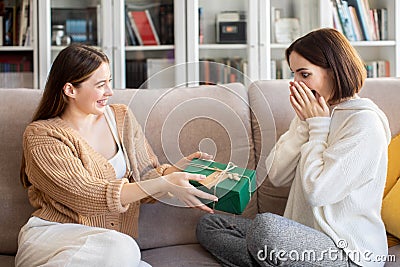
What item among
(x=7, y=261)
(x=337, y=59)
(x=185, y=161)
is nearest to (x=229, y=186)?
(x=185, y=161)

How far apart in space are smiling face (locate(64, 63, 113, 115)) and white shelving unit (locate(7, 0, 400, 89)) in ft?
5.23

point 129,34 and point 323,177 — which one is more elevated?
point 129,34

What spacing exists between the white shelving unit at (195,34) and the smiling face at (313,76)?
163 centimetres

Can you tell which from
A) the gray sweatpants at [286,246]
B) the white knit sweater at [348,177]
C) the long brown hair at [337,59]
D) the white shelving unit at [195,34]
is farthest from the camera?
the white shelving unit at [195,34]

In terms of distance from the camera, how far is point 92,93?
75.8 inches

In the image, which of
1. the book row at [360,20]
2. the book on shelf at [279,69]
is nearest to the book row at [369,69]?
the book on shelf at [279,69]

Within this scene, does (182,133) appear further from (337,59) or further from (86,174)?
(337,59)

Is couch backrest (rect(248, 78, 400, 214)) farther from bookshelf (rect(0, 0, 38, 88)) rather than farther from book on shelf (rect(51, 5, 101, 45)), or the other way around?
bookshelf (rect(0, 0, 38, 88))

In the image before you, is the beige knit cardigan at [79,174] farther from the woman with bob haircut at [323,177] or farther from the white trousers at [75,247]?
the woman with bob haircut at [323,177]

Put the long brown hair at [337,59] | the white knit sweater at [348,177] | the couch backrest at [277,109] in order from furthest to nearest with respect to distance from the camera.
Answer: the couch backrest at [277,109] → the long brown hair at [337,59] → the white knit sweater at [348,177]

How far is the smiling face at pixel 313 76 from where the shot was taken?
6.14 feet

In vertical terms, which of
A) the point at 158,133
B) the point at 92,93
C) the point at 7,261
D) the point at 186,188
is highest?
the point at 92,93

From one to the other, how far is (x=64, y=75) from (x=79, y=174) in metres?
0.31

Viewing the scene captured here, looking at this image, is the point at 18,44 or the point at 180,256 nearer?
the point at 180,256
